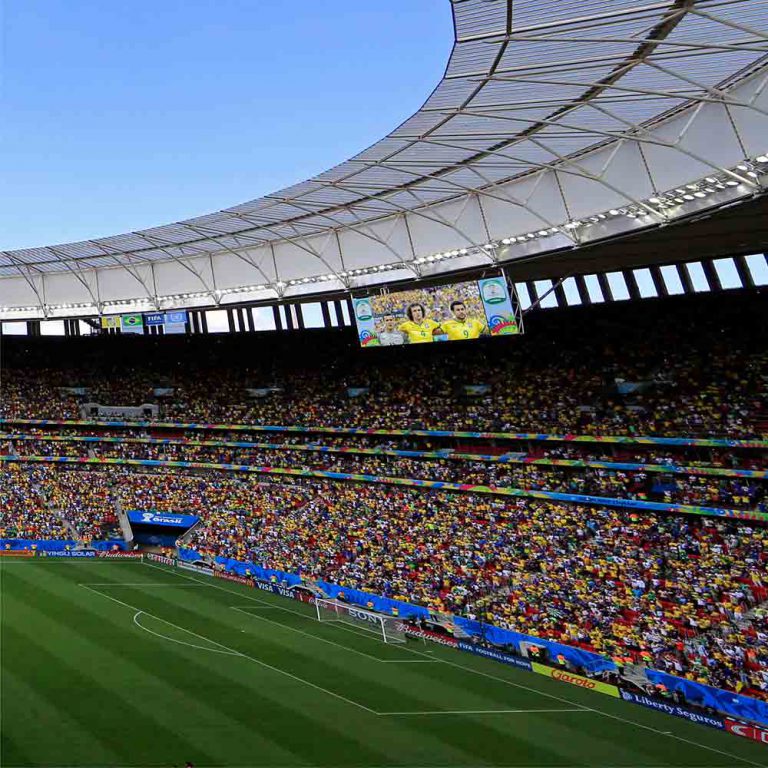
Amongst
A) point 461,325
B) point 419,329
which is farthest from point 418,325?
point 461,325

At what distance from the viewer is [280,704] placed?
18.8 metres

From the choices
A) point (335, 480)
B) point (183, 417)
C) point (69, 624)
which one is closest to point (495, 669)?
point (69, 624)

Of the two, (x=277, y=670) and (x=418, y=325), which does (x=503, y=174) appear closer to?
(x=418, y=325)

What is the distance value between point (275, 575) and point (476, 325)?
1459cm

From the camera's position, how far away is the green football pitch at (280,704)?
52.6 feet

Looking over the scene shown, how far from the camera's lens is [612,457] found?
104 ft

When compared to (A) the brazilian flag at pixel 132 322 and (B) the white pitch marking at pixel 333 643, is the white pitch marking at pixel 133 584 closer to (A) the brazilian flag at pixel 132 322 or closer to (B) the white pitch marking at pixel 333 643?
(B) the white pitch marking at pixel 333 643

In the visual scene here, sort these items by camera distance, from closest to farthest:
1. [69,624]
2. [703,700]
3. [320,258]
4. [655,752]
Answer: [655,752], [703,700], [69,624], [320,258]

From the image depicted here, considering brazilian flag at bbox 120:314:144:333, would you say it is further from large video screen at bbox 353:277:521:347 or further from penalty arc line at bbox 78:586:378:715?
penalty arc line at bbox 78:586:378:715

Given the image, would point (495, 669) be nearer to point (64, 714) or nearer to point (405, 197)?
point (64, 714)

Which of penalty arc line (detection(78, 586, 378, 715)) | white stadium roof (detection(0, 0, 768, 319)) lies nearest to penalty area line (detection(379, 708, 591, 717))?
penalty arc line (detection(78, 586, 378, 715))

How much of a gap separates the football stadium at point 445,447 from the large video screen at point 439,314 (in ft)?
0.48

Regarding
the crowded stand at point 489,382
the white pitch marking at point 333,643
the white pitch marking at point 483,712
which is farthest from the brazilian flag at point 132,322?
the white pitch marking at point 483,712

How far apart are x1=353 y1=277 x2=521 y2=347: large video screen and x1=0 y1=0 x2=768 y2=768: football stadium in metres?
0.15
